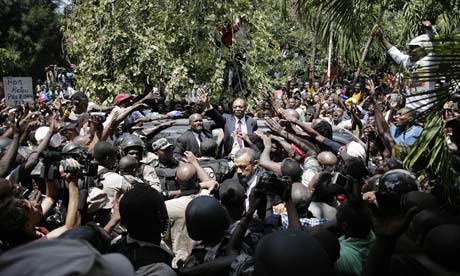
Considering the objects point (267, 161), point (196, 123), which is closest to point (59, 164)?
point (267, 161)

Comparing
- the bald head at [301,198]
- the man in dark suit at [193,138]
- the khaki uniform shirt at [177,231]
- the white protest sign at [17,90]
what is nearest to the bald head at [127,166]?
the khaki uniform shirt at [177,231]

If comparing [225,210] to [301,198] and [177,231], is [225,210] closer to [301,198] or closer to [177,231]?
[301,198]

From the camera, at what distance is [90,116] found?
6582 mm

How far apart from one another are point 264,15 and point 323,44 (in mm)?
5357

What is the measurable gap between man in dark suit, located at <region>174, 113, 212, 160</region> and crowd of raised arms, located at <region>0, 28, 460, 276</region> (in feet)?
0.08

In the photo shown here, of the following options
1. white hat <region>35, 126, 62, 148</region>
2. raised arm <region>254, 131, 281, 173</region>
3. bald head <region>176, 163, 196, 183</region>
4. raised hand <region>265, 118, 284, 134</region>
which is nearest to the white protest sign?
white hat <region>35, 126, 62, 148</region>

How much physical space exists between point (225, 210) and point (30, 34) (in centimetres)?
3694

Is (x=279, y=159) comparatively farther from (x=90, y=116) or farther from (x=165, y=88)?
(x=165, y=88)

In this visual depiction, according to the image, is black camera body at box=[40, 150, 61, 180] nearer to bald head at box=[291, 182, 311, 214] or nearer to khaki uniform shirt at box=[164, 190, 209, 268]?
khaki uniform shirt at box=[164, 190, 209, 268]

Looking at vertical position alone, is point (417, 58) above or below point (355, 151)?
above

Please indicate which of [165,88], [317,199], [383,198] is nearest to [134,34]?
[165,88]

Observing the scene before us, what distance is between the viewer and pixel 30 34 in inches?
1476

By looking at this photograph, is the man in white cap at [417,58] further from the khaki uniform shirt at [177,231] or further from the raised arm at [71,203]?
the raised arm at [71,203]

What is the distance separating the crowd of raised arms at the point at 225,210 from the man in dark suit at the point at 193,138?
24 mm
